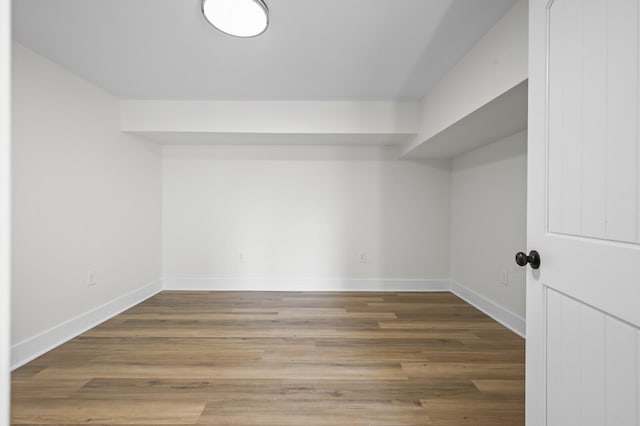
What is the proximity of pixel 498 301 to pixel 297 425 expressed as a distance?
8.01 feet

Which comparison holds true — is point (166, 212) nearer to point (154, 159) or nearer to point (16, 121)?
point (154, 159)

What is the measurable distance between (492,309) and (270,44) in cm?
321

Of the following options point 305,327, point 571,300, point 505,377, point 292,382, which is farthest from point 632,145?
point 305,327

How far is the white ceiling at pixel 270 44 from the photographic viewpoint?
1.75m

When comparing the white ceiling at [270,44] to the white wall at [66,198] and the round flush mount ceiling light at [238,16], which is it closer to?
the round flush mount ceiling light at [238,16]

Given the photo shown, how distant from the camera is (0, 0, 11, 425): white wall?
A: 71cm

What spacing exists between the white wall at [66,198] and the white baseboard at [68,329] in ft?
0.15

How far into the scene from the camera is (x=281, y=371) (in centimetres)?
204

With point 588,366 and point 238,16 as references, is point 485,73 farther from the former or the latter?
point 588,366

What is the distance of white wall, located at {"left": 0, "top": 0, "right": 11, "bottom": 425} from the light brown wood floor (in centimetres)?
109

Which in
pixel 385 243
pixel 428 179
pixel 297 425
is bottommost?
pixel 297 425

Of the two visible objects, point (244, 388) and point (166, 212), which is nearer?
point (244, 388)

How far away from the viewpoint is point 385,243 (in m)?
4.13

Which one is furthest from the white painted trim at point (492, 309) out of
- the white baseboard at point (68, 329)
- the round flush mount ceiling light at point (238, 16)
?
the white baseboard at point (68, 329)
